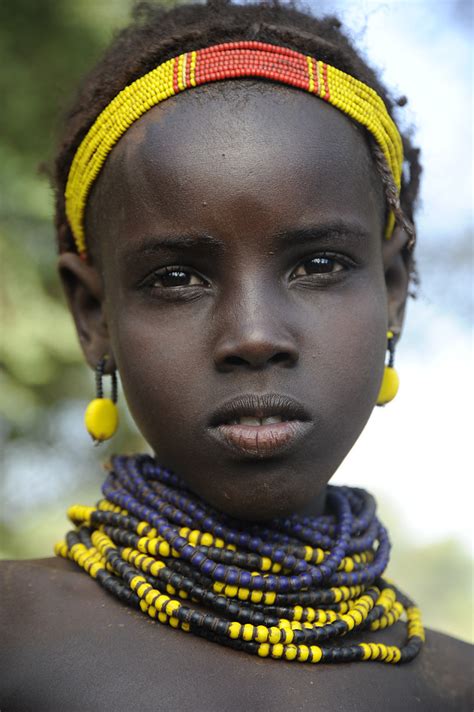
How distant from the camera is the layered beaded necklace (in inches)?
69.8

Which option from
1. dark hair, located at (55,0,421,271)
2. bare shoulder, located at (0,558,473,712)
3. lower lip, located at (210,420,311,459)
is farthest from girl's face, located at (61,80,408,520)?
bare shoulder, located at (0,558,473,712)

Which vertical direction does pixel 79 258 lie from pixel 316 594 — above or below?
above

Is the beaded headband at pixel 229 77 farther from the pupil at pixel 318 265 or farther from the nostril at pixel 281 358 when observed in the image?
the nostril at pixel 281 358

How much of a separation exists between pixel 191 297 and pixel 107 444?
8.49 feet

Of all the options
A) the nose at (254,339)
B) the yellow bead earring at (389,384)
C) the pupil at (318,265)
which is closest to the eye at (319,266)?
the pupil at (318,265)

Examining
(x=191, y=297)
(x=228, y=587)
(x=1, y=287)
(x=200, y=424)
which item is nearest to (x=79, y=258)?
(x=191, y=297)

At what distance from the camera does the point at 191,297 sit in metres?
1.84

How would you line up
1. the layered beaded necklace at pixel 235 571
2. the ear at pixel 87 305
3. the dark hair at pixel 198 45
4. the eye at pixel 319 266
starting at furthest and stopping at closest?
1. the ear at pixel 87 305
2. the dark hair at pixel 198 45
3. the eye at pixel 319 266
4. the layered beaded necklace at pixel 235 571

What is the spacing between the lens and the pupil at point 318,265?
189 centimetres

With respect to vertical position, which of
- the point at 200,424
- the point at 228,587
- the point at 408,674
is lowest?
the point at 408,674

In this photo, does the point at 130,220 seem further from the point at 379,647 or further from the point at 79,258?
the point at 379,647

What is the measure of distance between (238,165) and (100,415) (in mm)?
780

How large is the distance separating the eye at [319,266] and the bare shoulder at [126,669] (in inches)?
32.2

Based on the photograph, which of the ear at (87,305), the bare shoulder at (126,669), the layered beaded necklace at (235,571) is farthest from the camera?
the ear at (87,305)
